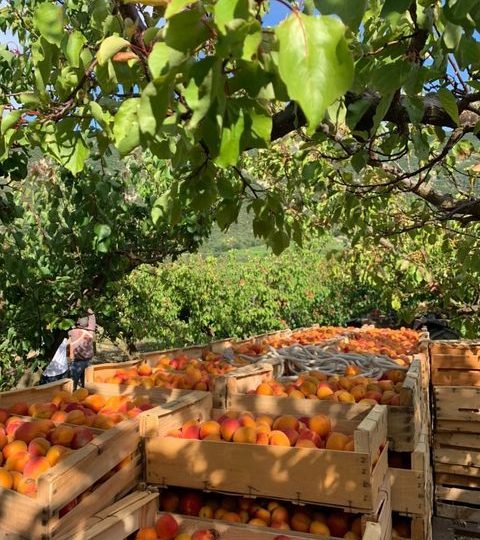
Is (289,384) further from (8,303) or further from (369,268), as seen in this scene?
(369,268)

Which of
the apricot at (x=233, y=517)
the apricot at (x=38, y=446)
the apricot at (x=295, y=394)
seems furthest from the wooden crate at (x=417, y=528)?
the apricot at (x=38, y=446)

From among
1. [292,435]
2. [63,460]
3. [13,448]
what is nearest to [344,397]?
[292,435]

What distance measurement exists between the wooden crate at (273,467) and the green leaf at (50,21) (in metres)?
1.82

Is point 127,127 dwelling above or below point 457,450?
above

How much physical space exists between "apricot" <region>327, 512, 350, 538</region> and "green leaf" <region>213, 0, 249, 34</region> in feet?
7.41

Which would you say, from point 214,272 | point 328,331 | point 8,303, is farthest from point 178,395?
point 214,272

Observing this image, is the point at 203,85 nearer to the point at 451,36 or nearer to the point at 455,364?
the point at 451,36

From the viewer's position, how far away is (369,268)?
8.12 metres

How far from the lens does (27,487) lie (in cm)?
211

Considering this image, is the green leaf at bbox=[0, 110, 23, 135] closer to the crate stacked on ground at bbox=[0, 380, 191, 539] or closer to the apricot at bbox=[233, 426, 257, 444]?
the crate stacked on ground at bbox=[0, 380, 191, 539]

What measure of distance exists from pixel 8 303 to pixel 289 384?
3956 millimetres

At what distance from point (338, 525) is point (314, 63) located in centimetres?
223

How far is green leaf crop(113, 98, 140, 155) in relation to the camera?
1087 millimetres

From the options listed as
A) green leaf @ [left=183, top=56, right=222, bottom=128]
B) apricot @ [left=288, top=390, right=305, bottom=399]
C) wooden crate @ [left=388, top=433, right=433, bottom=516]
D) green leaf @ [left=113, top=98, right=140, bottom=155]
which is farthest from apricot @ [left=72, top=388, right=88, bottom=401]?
green leaf @ [left=183, top=56, right=222, bottom=128]
